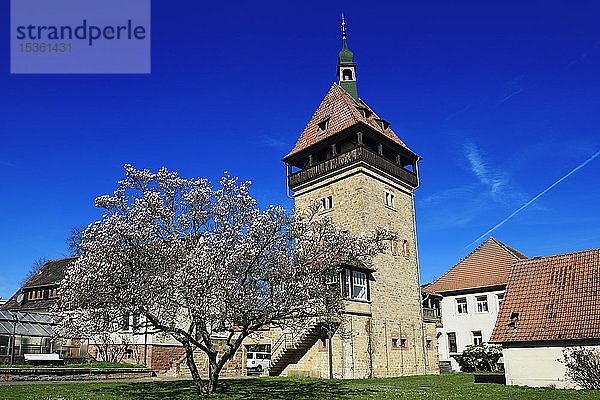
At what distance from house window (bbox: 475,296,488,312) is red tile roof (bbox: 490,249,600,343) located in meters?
15.1

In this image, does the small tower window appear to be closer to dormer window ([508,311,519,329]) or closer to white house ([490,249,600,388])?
white house ([490,249,600,388])

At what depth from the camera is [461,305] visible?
38469mm

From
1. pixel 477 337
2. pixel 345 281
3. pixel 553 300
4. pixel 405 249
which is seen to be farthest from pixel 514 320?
pixel 477 337

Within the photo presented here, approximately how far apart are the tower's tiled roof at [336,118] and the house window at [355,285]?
8.72 m

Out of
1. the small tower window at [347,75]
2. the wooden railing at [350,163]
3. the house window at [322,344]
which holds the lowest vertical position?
the house window at [322,344]

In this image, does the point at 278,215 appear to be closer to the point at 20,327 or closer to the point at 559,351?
the point at 559,351

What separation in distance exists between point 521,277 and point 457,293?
646 inches

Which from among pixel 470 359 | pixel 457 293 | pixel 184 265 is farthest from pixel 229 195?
pixel 457 293

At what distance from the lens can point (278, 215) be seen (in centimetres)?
1681

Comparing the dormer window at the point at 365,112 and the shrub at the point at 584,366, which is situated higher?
the dormer window at the point at 365,112

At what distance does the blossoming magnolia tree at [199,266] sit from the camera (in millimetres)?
15234

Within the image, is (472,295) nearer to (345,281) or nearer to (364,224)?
(364,224)

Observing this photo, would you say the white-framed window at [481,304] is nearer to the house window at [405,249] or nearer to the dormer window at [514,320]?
the house window at [405,249]

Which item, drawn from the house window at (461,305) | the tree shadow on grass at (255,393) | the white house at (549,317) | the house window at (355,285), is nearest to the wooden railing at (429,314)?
the house window at (461,305)
